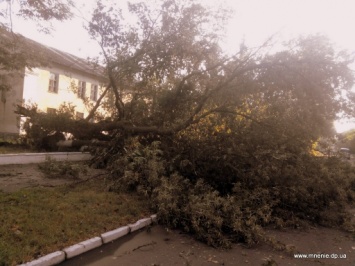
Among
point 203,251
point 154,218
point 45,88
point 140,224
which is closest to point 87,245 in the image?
point 140,224

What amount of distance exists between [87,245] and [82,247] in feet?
0.41

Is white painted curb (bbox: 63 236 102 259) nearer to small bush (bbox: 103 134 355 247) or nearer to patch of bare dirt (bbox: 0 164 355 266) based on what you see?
patch of bare dirt (bbox: 0 164 355 266)

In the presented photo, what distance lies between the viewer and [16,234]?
513cm

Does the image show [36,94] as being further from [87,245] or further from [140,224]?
[87,245]

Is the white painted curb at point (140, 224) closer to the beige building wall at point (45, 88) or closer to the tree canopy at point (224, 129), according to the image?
the tree canopy at point (224, 129)

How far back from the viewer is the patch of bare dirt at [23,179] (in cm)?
851

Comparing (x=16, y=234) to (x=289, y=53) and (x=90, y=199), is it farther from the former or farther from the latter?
(x=289, y=53)

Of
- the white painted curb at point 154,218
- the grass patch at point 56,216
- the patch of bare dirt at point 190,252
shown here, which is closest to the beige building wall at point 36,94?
the grass patch at point 56,216

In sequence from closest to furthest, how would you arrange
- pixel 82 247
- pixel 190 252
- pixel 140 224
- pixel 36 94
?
pixel 82 247 → pixel 190 252 → pixel 140 224 → pixel 36 94

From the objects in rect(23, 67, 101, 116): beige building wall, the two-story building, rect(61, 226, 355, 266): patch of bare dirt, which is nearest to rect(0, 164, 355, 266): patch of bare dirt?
rect(61, 226, 355, 266): patch of bare dirt

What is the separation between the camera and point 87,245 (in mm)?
5246

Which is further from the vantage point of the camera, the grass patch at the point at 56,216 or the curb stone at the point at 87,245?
the grass patch at the point at 56,216

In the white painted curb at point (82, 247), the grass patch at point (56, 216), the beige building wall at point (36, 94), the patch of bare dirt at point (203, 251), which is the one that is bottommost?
the patch of bare dirt at point (203, 251)

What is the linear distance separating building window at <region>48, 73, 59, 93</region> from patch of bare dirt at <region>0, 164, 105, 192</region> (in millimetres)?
14557
